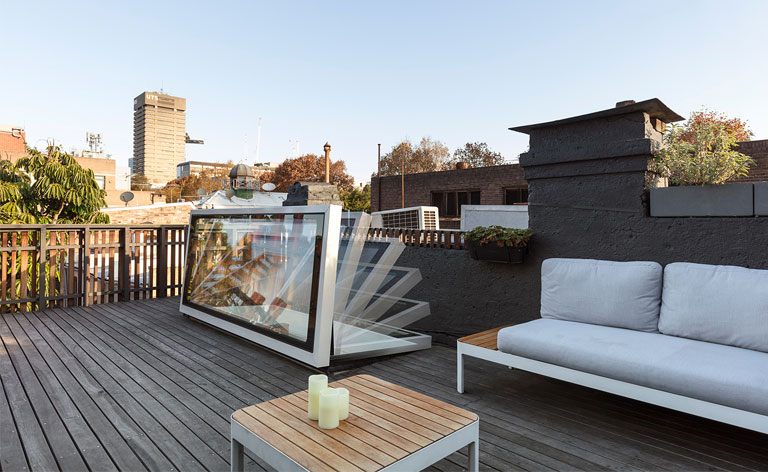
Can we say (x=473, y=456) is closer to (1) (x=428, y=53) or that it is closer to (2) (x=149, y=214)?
(1) (x=428, y=53)

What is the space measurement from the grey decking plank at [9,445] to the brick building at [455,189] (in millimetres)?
15449

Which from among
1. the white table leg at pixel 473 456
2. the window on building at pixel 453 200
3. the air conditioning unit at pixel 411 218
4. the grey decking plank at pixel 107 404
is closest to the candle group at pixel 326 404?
the white table leg at pixel 473 456

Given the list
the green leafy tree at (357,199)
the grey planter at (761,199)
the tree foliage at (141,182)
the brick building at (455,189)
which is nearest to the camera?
the grey planter at (761,199)

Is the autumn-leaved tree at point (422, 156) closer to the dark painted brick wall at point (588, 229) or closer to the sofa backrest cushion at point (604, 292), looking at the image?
the dark painted brick wall at point (588, 229)

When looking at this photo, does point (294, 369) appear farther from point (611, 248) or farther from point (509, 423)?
point (611, 248)

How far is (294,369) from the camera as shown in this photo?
346cm

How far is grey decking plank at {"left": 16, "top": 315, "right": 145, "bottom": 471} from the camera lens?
6.86 feet

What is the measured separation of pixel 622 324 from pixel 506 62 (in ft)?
45.6

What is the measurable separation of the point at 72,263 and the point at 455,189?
14729mm

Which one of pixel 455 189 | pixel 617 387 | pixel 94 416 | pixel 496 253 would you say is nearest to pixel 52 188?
pixel 94 416

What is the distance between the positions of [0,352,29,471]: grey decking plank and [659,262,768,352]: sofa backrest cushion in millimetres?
3511

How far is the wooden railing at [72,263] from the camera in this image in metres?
5.38

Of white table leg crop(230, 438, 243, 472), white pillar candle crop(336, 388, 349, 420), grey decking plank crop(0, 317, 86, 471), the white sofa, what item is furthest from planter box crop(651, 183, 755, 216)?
grey decking plank crop(0, 317, 86, 471)

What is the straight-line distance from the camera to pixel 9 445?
219cm
